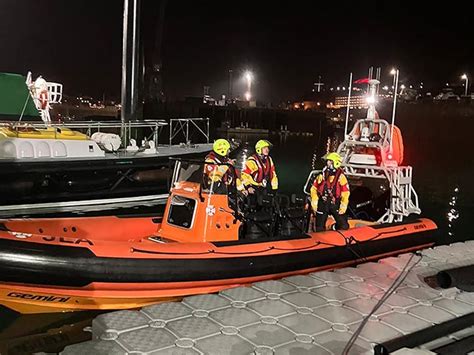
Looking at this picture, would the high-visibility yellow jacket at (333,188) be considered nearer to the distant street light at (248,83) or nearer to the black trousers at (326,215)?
the black trousers at (326,215)

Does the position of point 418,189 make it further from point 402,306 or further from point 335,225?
point 402,306

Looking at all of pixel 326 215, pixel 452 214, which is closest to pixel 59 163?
pixel 326 215

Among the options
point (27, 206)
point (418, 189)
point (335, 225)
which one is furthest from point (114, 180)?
point (418, 189)

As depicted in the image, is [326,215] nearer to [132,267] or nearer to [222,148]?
[222,148]

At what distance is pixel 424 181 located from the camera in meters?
24.0

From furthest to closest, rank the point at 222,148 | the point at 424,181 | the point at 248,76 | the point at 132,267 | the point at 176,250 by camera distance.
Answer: the point at 248,76 → the point at 424,181 → the point at 222,148 → the point at 176,250 → the point at 132,267

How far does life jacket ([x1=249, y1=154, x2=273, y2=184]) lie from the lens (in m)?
7.58

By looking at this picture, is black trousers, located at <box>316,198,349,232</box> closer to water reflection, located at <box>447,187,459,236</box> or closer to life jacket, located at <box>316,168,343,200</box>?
life jacket, located at <box>316,168,343,200</box>

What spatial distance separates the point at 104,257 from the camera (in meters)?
5.57

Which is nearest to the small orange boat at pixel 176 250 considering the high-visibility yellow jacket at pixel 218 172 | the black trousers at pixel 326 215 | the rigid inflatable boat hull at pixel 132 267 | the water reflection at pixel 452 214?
the rigid inflatable boat hull at pixel 132 267

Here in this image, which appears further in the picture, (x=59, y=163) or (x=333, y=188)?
(x=59, y=163)

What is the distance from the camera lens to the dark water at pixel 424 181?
239 inches

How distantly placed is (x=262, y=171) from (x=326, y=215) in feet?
3.91

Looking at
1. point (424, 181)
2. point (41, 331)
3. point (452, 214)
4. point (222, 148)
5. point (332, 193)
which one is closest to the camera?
point (41, 331)
